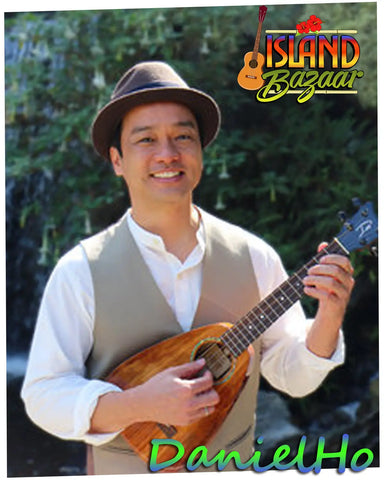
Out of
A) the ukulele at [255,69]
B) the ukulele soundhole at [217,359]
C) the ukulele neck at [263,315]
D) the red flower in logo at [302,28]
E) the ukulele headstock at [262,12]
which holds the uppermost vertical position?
the ukulele headstock at [262,12]

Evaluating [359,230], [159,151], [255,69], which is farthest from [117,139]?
[359,230]

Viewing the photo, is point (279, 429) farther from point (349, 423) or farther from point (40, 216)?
point (40, 216)

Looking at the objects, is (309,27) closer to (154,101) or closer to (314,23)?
(314,23)

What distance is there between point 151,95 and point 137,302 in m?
0.73

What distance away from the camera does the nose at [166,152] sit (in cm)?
273

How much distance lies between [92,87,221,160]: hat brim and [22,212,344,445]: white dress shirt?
32 cm

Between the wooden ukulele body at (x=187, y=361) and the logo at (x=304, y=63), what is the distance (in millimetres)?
1005

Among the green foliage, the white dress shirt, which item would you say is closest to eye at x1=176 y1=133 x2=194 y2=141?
the white dress shirt

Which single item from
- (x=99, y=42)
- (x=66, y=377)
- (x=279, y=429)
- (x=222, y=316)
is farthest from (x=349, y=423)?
(x=99, y=42)

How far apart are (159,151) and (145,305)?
0.55 m

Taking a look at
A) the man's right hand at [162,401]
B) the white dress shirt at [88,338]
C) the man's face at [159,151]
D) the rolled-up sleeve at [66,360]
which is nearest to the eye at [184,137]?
the man's face at [159,151]

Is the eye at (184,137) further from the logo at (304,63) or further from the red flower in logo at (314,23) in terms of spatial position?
the red flower in logo at (314,23)

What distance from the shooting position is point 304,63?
311cm

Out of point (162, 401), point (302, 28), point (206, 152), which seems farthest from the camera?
point (206, 152)
